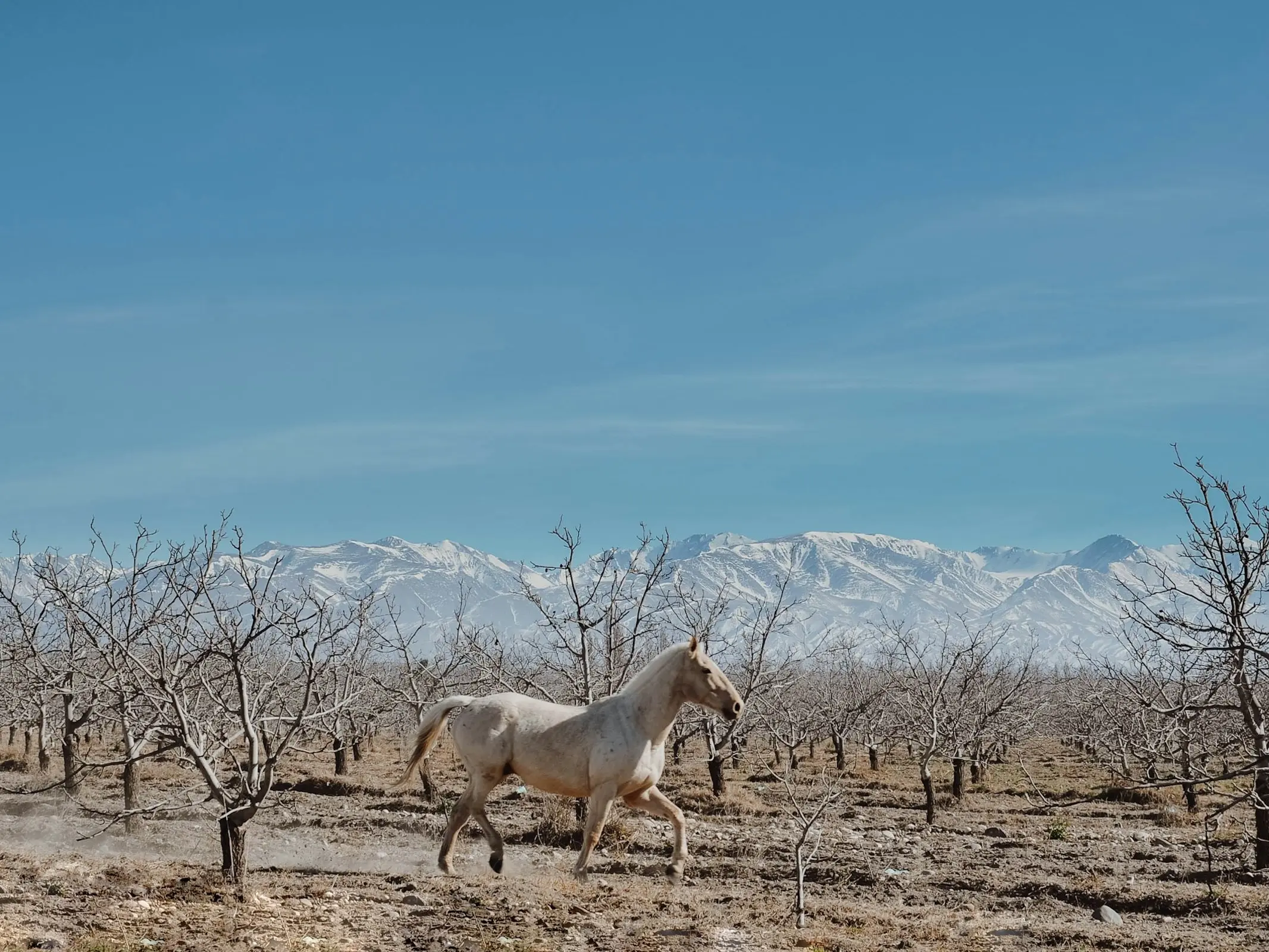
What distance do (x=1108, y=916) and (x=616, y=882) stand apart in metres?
5.64

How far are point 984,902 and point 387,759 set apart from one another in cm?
3288

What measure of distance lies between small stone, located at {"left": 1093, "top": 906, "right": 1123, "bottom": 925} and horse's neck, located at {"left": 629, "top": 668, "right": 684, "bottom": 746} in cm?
551

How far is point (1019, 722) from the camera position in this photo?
40.0m

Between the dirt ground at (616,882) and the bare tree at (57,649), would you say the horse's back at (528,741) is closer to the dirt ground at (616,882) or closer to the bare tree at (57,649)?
the dirt ground at (616,882)

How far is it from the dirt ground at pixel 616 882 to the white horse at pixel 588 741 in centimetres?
77

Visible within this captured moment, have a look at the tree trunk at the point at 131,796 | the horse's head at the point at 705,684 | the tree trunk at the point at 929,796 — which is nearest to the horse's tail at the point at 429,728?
the horse's head at the point at 705,684

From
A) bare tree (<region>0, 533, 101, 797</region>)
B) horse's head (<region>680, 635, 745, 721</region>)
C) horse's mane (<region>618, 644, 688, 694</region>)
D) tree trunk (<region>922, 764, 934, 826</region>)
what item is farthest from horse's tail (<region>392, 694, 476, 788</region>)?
tree trunk (<region>922, 764, 934, 826</region>)

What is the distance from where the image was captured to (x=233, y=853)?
10172 mm

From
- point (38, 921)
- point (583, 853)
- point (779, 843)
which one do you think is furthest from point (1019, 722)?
point (38, 921)

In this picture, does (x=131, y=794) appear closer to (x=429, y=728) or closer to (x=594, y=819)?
(x=429, y=728)

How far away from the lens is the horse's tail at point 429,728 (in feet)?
40.5

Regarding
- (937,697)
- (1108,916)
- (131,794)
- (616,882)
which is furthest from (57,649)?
(1108,916)

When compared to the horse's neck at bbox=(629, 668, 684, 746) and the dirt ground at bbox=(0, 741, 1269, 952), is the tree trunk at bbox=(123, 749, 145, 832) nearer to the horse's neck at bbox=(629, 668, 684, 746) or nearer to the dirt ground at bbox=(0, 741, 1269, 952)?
the dirt ground at bbox=(0, 741, 1269, 952)

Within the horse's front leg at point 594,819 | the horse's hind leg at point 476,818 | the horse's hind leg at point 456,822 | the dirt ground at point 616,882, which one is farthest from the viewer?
the horse's hind leg at point 456,822
